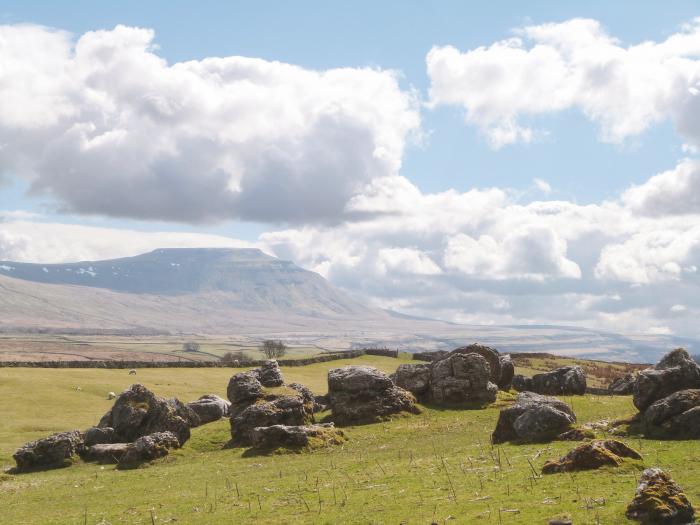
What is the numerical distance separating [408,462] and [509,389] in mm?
40766

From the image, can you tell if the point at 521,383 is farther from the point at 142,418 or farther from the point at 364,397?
the point at 142,418

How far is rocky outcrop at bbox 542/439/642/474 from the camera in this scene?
103 ft

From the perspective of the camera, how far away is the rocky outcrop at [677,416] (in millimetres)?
40281

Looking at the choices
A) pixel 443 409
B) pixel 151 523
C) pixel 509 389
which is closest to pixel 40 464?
pixel 151 523

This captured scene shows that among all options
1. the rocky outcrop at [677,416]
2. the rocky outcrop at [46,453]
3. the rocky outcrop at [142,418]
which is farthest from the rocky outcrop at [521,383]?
the rocky outcrop at [46,453]

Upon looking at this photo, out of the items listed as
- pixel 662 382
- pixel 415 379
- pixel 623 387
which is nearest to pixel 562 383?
pixel 623 387

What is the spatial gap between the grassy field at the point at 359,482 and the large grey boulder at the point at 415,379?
222 inches

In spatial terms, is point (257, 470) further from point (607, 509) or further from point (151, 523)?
point (607, 509)

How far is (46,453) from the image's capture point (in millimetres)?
50094

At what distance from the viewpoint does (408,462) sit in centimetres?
3994

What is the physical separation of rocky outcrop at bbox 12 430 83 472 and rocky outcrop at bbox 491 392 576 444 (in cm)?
3092

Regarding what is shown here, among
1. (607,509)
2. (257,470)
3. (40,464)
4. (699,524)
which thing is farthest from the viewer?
(40,464)

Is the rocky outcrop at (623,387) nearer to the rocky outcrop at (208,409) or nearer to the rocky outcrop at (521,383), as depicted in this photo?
the rocky outcrop at (521,383)

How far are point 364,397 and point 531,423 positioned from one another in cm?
2308
